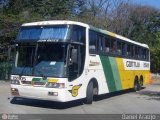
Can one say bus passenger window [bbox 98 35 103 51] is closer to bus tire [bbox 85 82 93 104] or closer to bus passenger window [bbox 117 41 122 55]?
bus tire [bbox 85 82 93 104]

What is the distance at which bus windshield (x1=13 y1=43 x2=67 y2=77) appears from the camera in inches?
572

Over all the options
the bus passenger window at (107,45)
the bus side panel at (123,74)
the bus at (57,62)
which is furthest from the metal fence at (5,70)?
the bus at (57,62)

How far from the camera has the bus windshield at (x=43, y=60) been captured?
1453cm

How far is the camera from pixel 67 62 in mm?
14586

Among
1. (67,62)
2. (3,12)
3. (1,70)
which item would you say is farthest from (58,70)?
(3,12)

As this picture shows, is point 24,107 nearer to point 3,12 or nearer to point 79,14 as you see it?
point 3,12

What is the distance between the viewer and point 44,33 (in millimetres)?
15242

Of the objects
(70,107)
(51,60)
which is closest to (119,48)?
(70,107)

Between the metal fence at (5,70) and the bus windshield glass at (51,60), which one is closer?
the bus windshield glass at (51,60)

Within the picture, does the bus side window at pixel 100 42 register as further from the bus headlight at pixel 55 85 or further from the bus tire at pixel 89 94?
the bus headlight at pixel 55 85

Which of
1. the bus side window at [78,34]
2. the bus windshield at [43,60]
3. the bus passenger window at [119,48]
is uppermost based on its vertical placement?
the bus side window at [78,34]

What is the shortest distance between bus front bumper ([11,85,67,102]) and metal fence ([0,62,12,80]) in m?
16.4

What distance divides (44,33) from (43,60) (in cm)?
110

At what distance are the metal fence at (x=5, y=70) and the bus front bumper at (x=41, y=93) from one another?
1642cm
